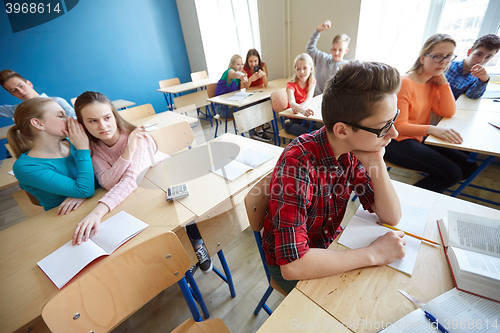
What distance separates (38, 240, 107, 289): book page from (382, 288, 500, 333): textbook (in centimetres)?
102

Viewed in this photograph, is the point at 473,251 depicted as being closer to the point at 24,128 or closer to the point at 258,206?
the point at 258,206

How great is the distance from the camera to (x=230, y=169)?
134cm

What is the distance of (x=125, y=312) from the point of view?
75 cm

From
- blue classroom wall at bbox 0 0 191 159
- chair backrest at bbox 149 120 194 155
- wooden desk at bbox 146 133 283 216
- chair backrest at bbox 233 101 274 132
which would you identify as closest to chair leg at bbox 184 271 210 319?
wooden desk at bbox 146 133 283 216

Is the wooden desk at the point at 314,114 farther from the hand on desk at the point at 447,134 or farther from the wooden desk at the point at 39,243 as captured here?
the wooden desk at the point at 39,243

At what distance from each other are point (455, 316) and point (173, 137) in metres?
1.86

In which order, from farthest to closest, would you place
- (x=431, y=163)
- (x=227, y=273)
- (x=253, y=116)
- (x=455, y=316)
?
(x=253, y=116) < (x=431, y=163) < (x=227, y=273) < (x=455, y=316)

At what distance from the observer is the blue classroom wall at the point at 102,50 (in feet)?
11.8

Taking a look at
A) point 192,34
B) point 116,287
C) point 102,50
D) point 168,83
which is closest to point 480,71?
point 116,287

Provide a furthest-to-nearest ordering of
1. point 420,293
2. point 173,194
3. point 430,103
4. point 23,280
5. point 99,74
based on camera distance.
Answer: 1. point 99,74
2. point 430,103
3. point 173,194
4. point 23,280
5. point 420,293

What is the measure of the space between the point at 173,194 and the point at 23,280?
2.06 feet

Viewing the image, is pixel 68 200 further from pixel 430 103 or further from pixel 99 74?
pixel 99 74

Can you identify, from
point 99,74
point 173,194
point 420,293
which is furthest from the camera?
point 99,74

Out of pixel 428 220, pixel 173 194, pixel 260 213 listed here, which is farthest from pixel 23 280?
pixel 428 220
